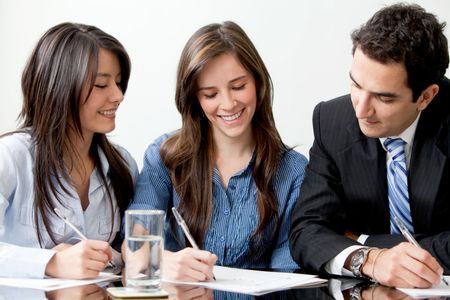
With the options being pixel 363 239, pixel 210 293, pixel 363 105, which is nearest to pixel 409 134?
pixel 363 105

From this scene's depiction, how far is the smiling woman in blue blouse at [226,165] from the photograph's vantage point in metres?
2.29

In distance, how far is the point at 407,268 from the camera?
70.2 inches

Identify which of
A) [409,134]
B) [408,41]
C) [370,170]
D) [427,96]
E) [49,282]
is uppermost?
[408,41]

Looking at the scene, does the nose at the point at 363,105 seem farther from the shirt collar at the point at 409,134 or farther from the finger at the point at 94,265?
the finger at the point at 94,265

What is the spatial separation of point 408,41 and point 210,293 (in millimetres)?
864

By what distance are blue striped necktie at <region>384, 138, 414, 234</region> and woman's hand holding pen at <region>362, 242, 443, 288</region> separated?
0.35 m

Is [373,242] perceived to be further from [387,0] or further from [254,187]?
[387,0]

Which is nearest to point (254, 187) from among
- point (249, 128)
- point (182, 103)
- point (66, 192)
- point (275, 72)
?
point (249, 128)

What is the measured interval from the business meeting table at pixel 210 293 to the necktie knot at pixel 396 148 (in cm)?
49

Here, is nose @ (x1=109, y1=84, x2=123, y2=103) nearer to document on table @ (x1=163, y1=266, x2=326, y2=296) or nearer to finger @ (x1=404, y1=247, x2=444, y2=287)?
document on table @ (x1=163, y1=266, x2=326, y2=296)

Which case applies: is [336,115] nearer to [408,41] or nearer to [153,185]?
[408,41]

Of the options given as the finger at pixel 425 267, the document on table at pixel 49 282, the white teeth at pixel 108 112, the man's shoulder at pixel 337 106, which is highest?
the man's shoulder at pixel 337 106

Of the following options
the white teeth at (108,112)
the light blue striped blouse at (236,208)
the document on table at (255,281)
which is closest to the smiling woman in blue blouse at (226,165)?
the light blue striped blouse at (236,208)

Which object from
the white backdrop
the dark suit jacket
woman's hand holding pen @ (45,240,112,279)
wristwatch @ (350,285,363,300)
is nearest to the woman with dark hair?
woman's hand holding pen @ (45,240,112,279)
